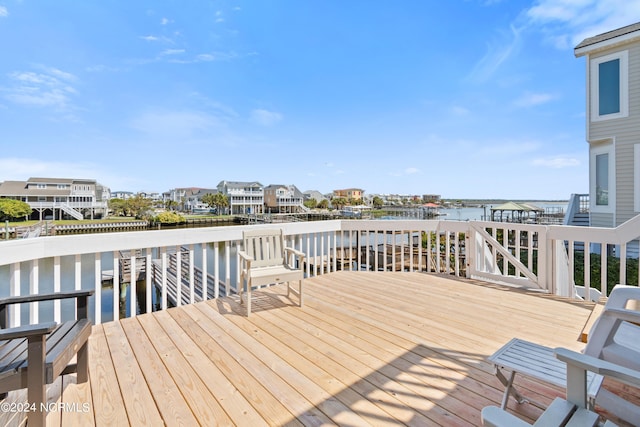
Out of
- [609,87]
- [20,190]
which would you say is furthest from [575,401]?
[20,190]

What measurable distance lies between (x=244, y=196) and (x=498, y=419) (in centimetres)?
5190

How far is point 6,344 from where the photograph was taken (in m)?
1.60

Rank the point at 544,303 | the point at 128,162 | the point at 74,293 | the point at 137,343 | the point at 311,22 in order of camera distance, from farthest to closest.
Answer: the point at 128,162 < the point at 311,22 < the point at 544,303 < the point at 137,343 < the point at 74,293

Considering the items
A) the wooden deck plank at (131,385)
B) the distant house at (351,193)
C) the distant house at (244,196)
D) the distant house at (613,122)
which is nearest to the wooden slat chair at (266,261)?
the wooden deck plank at (131,385)

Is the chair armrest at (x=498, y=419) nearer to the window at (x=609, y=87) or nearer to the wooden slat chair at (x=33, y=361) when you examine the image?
the wooden slat chair at (x=33, y=361)

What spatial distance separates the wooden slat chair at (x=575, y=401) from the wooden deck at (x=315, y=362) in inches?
31.9

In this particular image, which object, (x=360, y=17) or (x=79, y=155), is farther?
(x=79, y=155)

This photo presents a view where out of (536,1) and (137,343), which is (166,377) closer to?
(137,343)

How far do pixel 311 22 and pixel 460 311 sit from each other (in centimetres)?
861

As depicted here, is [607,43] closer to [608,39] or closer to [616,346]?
[608,39]

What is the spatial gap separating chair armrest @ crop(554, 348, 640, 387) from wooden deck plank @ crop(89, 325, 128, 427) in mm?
2185

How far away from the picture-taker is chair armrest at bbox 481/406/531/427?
2.51ft

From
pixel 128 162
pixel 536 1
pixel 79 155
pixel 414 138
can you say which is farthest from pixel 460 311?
pixel 79 155

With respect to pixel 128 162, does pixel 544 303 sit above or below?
below
